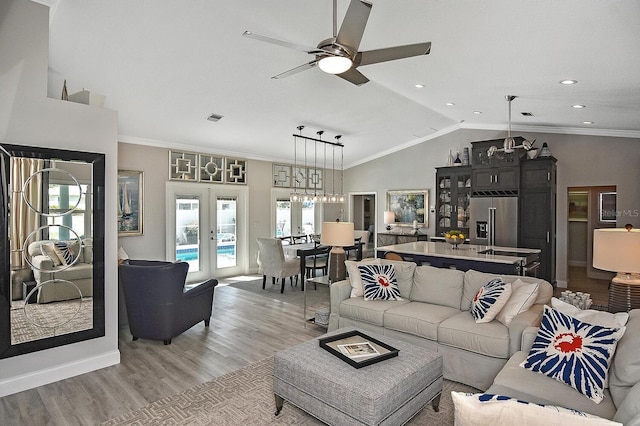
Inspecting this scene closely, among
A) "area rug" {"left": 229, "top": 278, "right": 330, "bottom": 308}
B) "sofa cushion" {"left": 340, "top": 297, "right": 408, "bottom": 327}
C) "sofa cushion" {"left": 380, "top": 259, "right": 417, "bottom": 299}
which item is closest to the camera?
"sofa cushion" {"left": 340, "top": 297, "right": 408, "bottom": 327}

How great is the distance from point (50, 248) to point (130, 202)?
10.8ft

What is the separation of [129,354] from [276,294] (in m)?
2.80

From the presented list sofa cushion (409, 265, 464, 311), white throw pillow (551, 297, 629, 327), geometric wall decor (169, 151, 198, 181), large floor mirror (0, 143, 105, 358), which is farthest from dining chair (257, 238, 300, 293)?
white throw pillow (551, 297, 629, 327)

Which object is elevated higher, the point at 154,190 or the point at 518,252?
the point at 154,190

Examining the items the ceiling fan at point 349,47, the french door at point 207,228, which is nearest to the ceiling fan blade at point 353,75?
the ceiling fan at point 349,47

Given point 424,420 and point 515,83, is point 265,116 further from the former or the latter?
point 424,420

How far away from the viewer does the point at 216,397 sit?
2924 millimetres

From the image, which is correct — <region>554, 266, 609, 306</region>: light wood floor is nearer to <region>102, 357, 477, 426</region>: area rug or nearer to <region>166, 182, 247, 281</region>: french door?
<region>102, 357, 477, 426</region>: area rug

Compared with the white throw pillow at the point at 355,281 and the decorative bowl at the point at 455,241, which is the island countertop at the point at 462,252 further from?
the white throw pillow at the point at 355,281

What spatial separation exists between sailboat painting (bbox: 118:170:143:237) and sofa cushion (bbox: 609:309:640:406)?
255 inches

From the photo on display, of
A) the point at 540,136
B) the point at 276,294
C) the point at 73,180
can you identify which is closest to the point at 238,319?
the point at 276,294

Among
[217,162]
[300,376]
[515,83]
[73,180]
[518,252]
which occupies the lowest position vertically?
[300,376]

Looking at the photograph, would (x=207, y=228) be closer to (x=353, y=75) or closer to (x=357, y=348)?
(x=353, y=75)

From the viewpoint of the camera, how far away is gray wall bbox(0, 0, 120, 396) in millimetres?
2969
